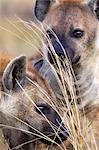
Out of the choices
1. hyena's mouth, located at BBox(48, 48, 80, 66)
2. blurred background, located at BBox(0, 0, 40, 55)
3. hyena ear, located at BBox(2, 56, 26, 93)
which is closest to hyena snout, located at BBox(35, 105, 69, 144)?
hyena ear, located at BBox(2, 56, 26, 93)

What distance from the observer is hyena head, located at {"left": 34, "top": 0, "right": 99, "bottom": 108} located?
9031 millimetres

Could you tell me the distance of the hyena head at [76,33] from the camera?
9.03 metres

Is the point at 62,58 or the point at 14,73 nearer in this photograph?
the point at 14,73

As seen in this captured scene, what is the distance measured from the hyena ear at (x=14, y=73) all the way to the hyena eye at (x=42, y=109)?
0.30 metres

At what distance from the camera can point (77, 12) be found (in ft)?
30.8

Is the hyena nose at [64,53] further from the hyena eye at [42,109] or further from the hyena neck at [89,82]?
the hyena eye at [42,109]

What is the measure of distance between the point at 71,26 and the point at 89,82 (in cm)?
74

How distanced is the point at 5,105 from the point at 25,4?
1160cm

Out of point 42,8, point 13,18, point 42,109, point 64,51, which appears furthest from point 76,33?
point 13,18

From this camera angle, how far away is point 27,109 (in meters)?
8.11

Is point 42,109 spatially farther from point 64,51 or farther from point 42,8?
point 42,8

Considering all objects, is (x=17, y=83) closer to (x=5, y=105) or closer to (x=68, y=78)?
(x=5, y=105)

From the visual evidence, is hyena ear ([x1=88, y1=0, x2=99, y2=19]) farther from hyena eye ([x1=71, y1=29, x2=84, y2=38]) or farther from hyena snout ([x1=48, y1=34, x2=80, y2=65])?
hyena snout ([x1=48, y1=34, x2=80, y2=65])

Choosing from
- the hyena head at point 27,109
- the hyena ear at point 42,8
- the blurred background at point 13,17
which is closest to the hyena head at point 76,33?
the hyena ear at point 42,8
